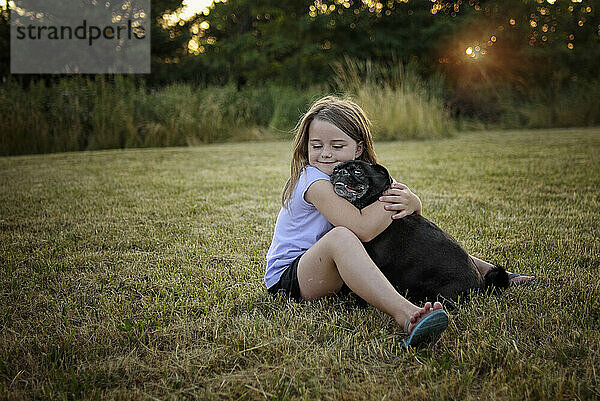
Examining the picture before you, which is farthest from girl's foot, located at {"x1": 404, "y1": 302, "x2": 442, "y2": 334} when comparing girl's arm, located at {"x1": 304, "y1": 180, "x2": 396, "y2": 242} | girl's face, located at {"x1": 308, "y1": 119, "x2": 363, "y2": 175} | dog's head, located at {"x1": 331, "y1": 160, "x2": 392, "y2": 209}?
girl's face, located at {"x1": 308, "y1": 119, "x2": 363, "y2": 175}

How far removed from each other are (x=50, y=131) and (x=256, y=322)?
30.6 ft

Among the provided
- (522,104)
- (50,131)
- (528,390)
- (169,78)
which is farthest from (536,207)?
(169,78)

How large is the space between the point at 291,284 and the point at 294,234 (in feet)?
0.85

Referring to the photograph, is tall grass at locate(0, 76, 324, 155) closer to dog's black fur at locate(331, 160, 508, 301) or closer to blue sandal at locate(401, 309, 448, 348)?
dog's black fur at locate(331, 160, 508, 301)

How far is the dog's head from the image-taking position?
2.05m

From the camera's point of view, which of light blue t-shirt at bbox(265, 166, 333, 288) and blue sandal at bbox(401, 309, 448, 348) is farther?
light blue t-shirt at bbox(265, 166, 333, 288)

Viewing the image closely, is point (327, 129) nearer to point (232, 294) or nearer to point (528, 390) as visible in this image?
point (232, 294)

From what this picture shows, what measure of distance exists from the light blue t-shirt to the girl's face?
2.5 inches

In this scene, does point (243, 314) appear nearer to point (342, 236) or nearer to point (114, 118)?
point (342, 236)

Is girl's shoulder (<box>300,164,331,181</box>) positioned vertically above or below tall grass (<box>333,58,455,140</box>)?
below

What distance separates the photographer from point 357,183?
2053 mm
